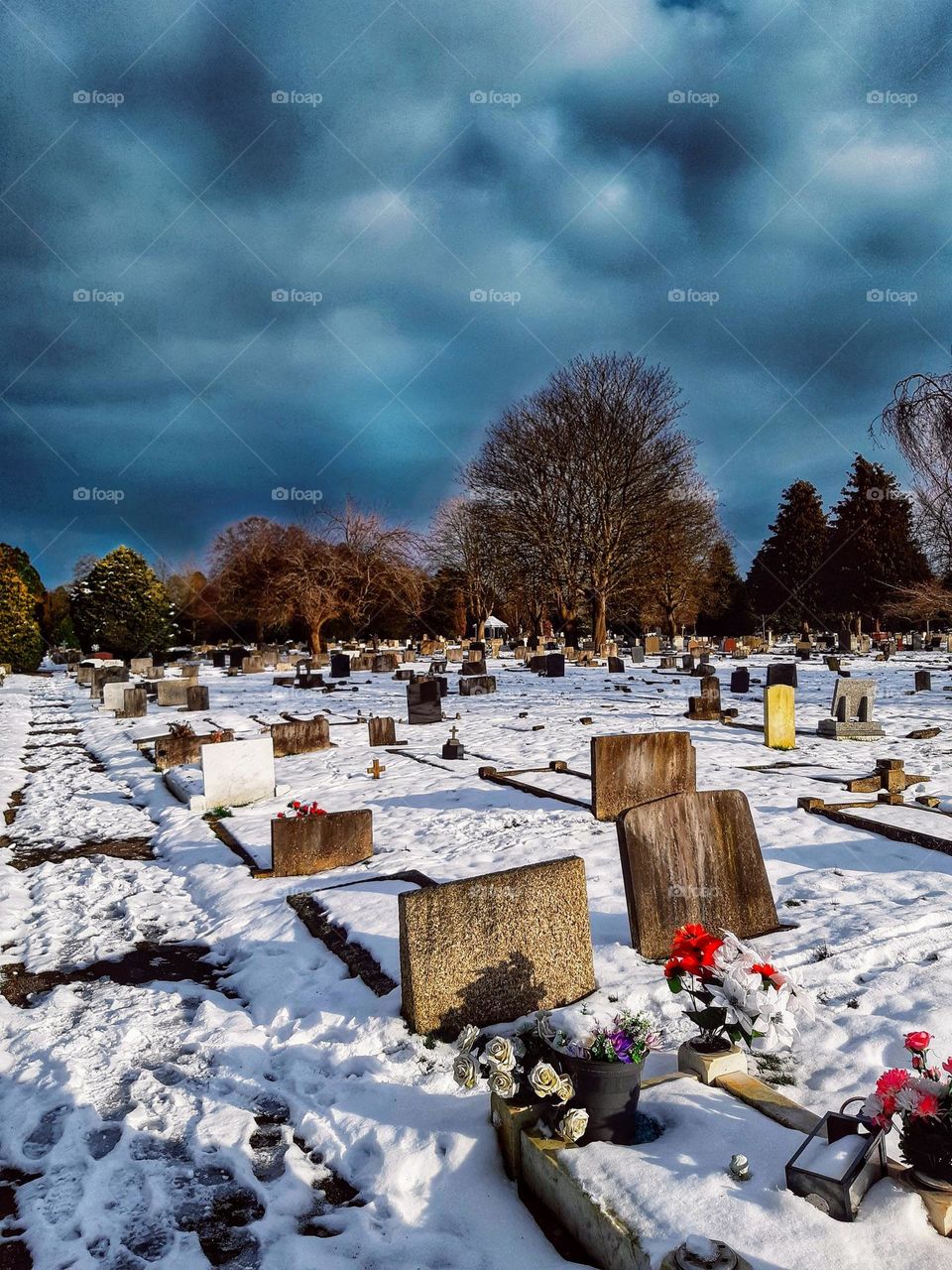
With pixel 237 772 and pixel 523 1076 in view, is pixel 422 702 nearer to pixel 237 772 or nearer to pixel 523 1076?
pixel 237 772

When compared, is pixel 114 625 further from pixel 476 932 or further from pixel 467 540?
pixel 476 932

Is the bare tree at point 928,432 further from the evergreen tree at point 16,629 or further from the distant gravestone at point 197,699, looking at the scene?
the evergreen tree at point 16,629

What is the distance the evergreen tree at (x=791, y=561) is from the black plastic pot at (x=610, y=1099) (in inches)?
2504

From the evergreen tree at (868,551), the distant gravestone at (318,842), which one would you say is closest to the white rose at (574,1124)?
the distant gravestone at (318,842)

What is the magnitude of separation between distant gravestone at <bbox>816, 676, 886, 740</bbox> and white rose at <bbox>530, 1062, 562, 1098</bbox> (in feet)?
41.3

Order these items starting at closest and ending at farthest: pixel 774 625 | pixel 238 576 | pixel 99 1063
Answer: pixel 99 1063, pixel 238 576, pixel 774 625

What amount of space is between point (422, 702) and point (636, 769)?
982 cm

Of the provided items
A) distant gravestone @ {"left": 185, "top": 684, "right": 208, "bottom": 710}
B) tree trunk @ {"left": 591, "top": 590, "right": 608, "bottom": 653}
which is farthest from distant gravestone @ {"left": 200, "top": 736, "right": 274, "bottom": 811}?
tree trunk @ {"left": 591, "top": 590, "right": 608, "bottom": 653}

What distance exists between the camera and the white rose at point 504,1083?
10.9 feet

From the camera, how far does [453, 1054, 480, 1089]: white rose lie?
362 centimetres

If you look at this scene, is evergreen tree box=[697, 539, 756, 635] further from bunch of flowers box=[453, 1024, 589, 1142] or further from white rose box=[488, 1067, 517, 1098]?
white rose box=[488, 1067, 517, 1098]

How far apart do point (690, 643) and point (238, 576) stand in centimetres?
3244

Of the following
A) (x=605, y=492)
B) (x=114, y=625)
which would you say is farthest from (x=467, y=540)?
(x=114, y=625)

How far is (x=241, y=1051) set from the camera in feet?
14.4
